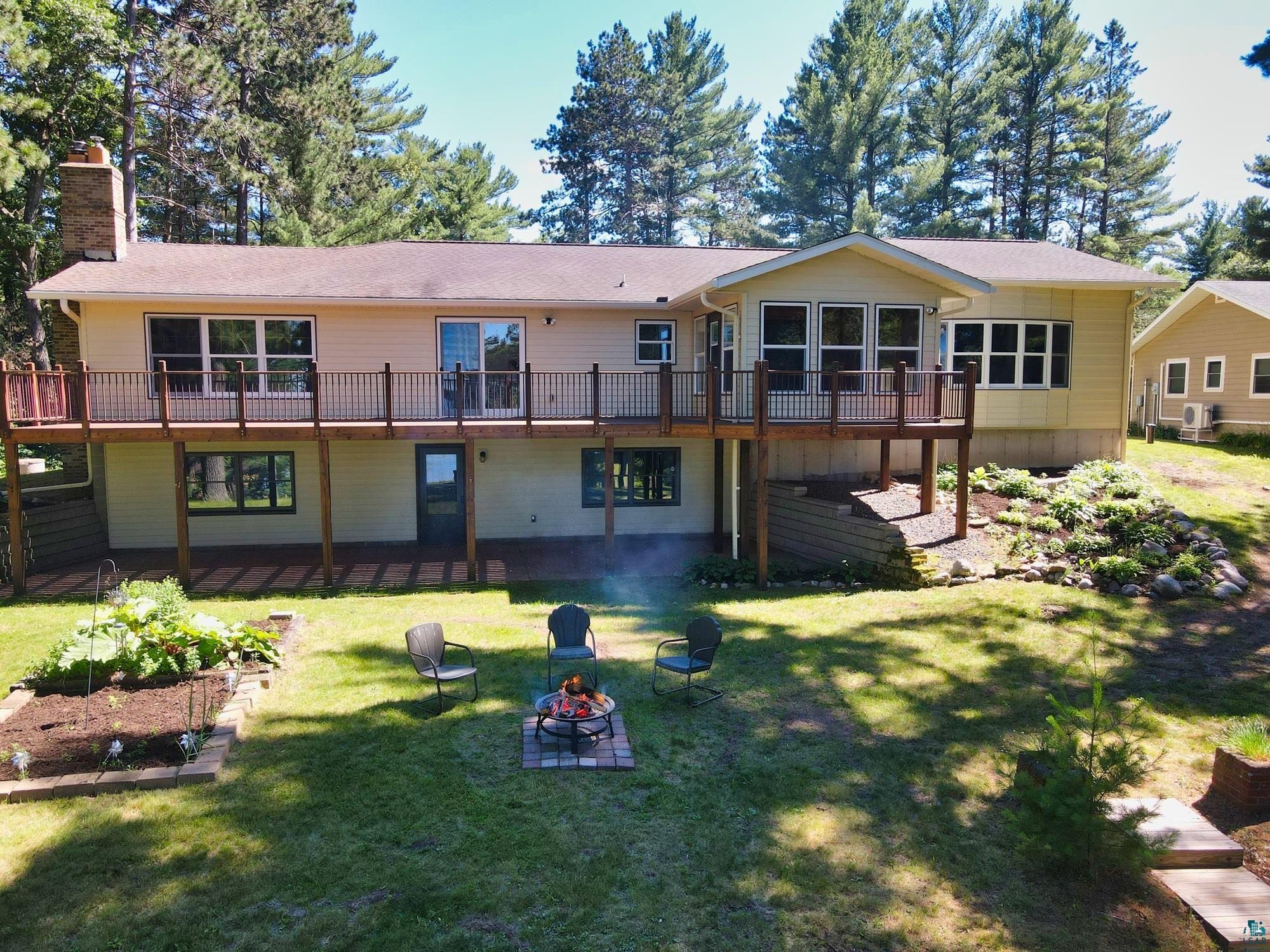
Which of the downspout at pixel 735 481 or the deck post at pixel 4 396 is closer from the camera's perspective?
the deck post at pixel 4 396

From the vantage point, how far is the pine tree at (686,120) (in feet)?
125

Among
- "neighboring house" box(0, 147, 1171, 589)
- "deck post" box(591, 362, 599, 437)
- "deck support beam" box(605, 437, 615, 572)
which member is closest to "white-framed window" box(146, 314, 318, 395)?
"neighboring house" box(0, 147, 1171, 589)

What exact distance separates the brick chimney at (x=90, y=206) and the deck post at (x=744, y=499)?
1283 centimetres

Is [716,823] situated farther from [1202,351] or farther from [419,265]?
[1202,351]

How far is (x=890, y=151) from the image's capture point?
34.2 meters

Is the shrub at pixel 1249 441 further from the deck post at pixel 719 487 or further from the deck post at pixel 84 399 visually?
the deck post at pixel 84 399

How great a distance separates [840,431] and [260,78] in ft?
76.4

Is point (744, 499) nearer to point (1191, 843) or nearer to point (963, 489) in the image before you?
point (963, 489)

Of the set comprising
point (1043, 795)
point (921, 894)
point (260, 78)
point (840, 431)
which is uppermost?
point (260, 78)

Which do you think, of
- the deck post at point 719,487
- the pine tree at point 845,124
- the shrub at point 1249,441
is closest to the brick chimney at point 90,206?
the deck post at point 719,487

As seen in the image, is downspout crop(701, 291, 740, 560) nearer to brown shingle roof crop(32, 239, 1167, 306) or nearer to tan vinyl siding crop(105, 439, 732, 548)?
brown shingle roof crop(32, 239, 1167, 306)

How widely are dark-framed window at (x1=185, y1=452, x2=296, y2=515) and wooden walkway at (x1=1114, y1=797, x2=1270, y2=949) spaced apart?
1495 cm

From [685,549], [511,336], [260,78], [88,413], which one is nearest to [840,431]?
[685,549]

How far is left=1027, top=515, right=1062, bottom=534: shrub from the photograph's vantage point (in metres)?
13.4
